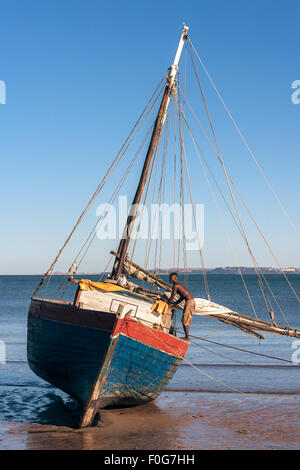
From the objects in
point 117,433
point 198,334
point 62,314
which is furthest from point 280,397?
point 198,334

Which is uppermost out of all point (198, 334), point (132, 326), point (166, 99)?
point (166, 99)

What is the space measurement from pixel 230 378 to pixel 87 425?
9312mm

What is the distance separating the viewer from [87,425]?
12.2 m

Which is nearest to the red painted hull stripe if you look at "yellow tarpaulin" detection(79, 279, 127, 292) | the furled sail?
the furled sail

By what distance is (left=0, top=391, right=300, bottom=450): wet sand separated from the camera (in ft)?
36.0

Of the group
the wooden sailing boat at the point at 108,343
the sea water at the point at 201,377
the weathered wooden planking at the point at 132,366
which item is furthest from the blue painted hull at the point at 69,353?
the sea water at the point at 201,377

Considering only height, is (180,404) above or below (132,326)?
below

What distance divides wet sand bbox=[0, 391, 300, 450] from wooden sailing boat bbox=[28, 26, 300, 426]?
1.96 ft

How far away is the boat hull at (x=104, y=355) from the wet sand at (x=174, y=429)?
2.16ft

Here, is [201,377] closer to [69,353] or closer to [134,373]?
[134,373]

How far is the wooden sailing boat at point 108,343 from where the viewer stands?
12.0 meters

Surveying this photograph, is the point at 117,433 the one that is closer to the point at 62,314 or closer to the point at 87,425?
the point at 87,425

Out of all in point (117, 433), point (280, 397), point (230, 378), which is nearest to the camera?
point (117, 433)
